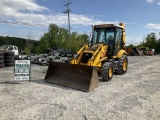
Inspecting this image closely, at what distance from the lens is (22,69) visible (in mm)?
9219

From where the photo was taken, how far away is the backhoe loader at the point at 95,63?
341 inches

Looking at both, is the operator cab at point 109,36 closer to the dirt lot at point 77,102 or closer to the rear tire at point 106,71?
the rear tire at point 106,71

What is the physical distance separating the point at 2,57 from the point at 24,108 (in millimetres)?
10392

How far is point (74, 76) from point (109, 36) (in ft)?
12.4

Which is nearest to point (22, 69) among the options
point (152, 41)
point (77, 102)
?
point (77, 102)

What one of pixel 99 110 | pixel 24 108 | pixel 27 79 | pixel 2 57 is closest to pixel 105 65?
pixel 27 79

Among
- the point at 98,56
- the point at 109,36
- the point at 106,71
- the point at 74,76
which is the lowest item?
the point at 74,76

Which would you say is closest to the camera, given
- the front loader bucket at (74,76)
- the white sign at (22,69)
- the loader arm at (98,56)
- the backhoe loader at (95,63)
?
the front loader bucket at (74,76)

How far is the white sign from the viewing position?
909cm

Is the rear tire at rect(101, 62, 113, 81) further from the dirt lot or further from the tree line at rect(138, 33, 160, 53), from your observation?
the tree line at rect(138, 33, 160, 53)

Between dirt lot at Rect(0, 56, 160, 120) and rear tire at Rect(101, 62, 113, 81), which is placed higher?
rear tire at Rect(101, 62, 113, 81)

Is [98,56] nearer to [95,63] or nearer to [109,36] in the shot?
[95,63]

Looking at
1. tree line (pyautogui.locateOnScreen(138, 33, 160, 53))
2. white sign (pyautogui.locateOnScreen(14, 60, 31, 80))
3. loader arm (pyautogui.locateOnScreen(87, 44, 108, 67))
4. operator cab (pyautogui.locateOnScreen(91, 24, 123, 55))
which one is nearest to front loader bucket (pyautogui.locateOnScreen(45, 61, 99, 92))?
loader arm (pyautogui.locateOnScreen(87, 44, 108, 67))

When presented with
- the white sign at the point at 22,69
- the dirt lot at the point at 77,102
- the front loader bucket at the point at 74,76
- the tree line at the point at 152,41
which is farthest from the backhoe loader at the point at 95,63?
the tree line at the point at 152,41
